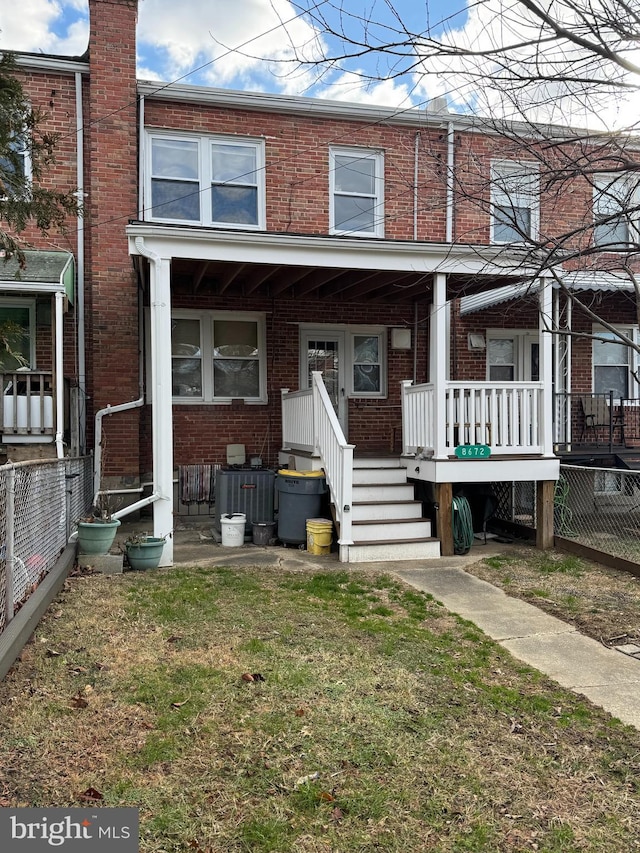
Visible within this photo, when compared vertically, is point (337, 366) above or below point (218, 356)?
below

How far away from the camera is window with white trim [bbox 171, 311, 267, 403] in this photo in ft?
36.7

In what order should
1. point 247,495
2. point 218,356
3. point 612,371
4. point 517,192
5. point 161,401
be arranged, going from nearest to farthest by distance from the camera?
point 517,192 → point 161,401 → point 247,495 → point 218,356 → point 612,371

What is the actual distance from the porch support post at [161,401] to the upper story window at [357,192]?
4.47 m

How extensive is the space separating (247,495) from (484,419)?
347 cm

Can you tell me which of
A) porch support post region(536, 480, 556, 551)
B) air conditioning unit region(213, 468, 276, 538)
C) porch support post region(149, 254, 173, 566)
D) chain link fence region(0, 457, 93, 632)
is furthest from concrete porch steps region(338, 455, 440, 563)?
chain link fence region(0, 457, 93, 632)

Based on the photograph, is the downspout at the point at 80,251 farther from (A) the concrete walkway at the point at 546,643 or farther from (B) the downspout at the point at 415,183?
(A) the concrete walkway at the point at 546,643

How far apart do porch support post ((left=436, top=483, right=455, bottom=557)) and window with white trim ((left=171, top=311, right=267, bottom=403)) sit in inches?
156

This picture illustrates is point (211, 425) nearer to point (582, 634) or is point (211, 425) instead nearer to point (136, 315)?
point (136, 315)

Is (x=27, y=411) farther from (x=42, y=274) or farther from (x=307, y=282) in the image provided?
(x=307, y=282)

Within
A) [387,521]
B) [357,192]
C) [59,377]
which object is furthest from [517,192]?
[357,192]

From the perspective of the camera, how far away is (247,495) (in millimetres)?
9680

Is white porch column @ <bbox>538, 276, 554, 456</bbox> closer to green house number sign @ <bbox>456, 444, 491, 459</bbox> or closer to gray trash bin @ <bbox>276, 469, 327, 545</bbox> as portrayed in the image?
green house number sign @ <bbox>456, 444, 491, 459</bbox>

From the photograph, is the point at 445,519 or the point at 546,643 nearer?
the point at 546,643

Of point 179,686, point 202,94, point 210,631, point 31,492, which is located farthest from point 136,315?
point 179,686
